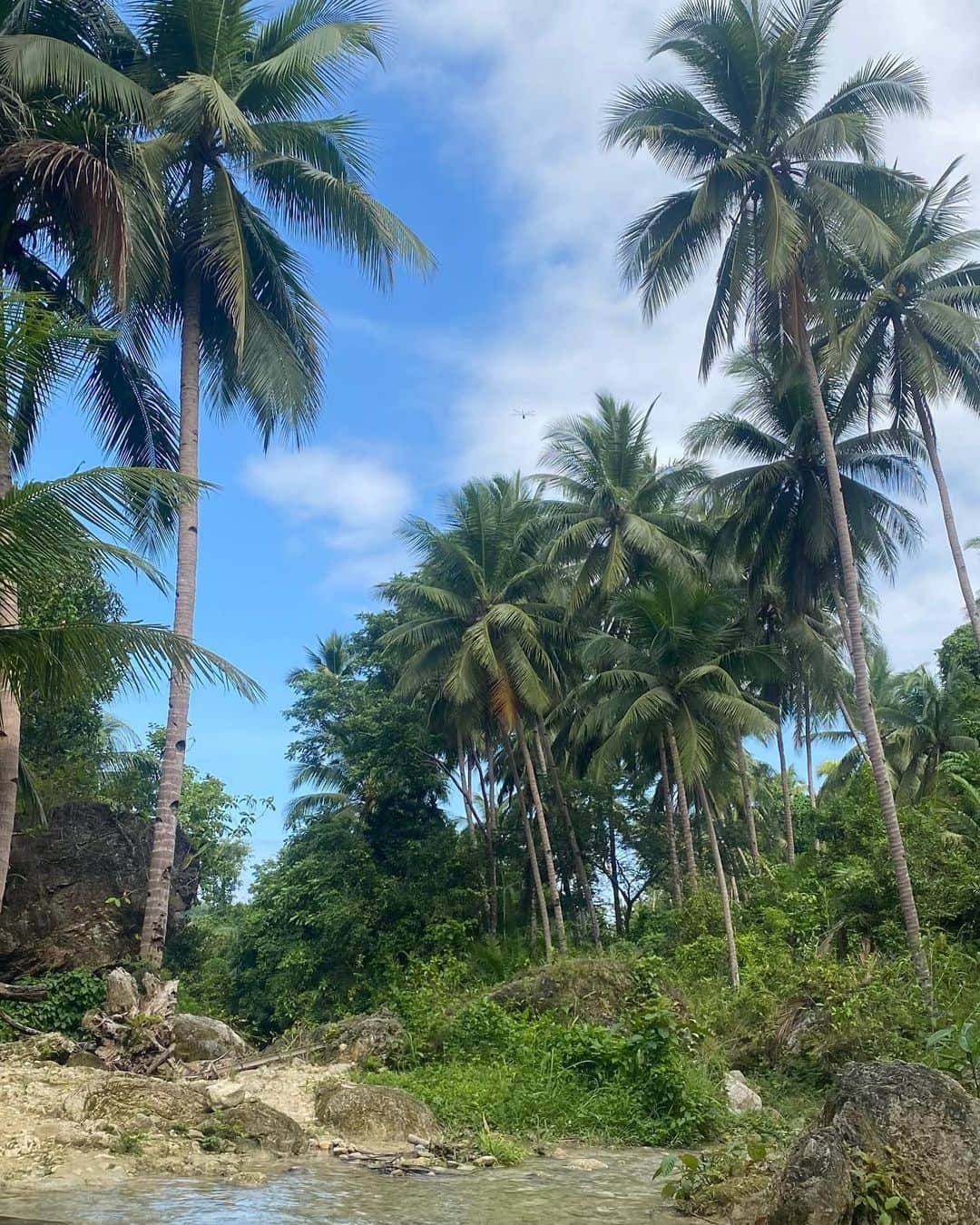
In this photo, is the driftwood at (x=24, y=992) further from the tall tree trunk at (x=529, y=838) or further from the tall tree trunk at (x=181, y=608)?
the tall tree trunk at (x=529, y=838)

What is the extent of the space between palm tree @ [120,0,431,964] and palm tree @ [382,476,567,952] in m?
8.19

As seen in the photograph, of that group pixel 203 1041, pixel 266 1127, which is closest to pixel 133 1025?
pixel 203 1041

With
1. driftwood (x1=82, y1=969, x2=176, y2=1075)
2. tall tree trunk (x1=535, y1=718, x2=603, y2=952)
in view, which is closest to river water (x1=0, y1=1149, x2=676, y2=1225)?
driftwood (x1=82, y1=969, x2=176, y2=1075)

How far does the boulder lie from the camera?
13.5 meters

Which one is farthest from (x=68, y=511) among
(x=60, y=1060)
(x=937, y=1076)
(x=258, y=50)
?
(x=258, y=50)

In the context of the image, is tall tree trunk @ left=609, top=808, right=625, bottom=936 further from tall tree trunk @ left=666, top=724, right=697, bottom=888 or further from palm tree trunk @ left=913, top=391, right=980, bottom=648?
palm tree trunk @ left=913, top=391, right=980, bottom=648

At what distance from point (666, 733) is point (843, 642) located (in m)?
7.65

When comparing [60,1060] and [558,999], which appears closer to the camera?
[60,1060]

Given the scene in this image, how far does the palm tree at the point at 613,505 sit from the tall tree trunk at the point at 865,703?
24.7ft

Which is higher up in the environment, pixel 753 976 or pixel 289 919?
pixel 289 919

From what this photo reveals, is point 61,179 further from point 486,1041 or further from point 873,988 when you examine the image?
point 873,988

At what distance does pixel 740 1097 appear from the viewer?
11.0 m

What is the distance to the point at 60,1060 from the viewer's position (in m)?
11.7

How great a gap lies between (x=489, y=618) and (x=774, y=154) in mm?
11461
